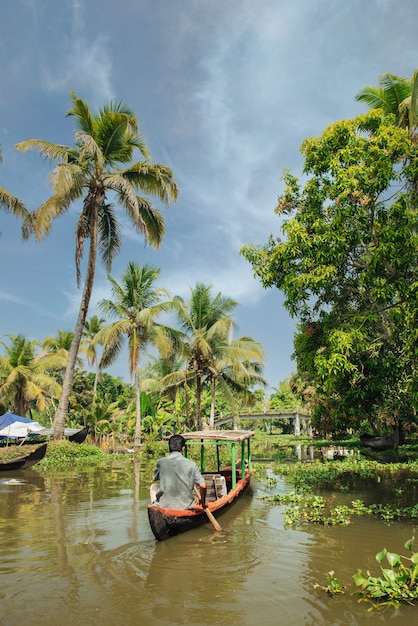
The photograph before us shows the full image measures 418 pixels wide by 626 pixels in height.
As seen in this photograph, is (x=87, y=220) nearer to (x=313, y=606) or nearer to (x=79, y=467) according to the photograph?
(x=79, y=467)

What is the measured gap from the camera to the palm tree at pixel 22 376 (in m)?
29.0

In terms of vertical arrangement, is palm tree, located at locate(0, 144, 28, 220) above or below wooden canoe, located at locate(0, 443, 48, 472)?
above

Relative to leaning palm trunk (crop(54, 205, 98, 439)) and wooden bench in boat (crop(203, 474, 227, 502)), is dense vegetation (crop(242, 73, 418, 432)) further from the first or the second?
leaning palm trunk (crop(54, 205, 98, 439))

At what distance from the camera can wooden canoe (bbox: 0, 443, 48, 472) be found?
60.5ft

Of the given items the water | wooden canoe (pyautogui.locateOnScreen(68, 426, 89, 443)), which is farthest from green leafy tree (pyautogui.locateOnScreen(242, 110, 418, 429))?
wooden canoe (pyautogui.locateOnScreen(68, 426, 89, 443))

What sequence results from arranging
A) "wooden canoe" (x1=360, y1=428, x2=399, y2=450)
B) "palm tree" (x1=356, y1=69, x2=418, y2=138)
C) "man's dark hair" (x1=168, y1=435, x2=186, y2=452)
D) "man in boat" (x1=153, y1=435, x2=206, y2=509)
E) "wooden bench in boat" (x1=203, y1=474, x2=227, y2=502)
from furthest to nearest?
"wooden canoe" (x1=360, y1=428, x2=399, y2=450), "palm tree" (x1=356, y1=69, x2=418, y2=138), "wooden bench in boat" (x1=203, y1=474, x2=227, y2=502), "man's dark hair" (x1=168, y1=435, x2=186, y2=452), "man in boat" (x1=153, y1=435, x2=206, y2=509)

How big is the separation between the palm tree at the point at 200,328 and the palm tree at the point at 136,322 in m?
1.18

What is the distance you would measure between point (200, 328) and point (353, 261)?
17177 millimetres

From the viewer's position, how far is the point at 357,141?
31.4 feet

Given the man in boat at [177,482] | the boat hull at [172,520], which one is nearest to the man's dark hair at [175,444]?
the man in boat at [177,482]

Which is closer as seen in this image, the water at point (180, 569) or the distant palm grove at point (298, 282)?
the water at point (180, 569)

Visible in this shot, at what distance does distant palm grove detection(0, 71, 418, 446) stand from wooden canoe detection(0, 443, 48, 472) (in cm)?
220

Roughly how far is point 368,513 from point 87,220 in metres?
16.5

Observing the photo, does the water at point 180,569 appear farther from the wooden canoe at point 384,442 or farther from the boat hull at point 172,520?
the wooden canoe at point 384,442
